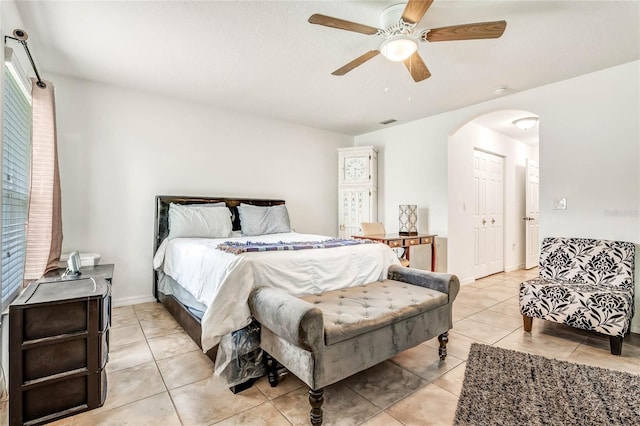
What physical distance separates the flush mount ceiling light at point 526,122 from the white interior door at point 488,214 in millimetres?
630

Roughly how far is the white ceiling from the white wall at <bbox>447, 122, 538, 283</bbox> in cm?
94

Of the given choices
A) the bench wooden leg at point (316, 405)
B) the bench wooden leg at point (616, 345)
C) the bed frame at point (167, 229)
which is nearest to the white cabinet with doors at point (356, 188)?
the bed frame at point (167, 229)

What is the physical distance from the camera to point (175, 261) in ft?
9.85

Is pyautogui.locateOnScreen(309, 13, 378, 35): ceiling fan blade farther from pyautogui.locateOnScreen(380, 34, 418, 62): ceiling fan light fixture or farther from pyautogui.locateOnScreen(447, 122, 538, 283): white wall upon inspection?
pyautogui.locateOnScreen(447, 122, 538, 283): white wall

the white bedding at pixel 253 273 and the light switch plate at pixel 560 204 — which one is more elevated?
the light switch plate at pixel 560 204

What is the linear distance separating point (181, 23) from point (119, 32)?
55 cm

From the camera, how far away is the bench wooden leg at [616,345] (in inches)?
93.0

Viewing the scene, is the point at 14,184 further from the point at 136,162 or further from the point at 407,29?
the point at 407,29

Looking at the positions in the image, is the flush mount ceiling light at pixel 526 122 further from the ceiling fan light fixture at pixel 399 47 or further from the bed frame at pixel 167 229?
the bed frame at pixel 167 229

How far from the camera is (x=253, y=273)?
6.52 feet

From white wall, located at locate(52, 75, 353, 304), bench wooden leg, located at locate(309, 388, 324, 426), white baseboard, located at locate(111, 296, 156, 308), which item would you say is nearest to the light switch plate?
bench wooden leg, located at locate(309, 388, 324, 426)

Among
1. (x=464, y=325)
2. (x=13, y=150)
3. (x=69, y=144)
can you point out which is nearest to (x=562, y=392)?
(x=464, y=325)

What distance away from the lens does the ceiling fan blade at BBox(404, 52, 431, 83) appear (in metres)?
2.25

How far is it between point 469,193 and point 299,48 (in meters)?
3.41
